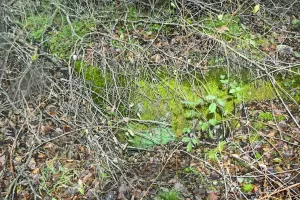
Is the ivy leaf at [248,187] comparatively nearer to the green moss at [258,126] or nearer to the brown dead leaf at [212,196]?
the brown dead leaf at [212,196]

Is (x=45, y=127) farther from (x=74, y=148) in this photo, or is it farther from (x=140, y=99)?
(x=140, y=99)

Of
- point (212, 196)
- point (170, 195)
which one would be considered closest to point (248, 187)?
point (212, 196)

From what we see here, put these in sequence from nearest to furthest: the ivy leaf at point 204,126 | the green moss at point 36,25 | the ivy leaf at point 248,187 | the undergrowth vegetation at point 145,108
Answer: the ivy leaf at point 248,187, the undergrowth vegetation at point 145,108, the ivy leaf at point 204,126, the green moss at point 36,25

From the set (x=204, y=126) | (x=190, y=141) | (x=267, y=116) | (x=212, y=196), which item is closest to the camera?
(x=212, y=196)

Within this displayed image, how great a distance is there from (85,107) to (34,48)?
1101 millimetres

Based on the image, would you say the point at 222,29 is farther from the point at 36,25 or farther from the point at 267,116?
the point at 36,25

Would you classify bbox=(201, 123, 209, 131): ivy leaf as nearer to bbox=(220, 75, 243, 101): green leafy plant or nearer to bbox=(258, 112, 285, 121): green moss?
bbox=(220, 75, 243, 101): green leafy plant

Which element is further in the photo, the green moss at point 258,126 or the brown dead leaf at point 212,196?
the green moss at point 258,126

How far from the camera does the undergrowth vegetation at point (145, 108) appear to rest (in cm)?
389

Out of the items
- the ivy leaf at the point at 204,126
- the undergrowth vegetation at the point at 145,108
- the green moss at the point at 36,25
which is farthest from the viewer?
Answer: the green moss at the point at 36,25

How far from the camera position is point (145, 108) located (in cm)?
444

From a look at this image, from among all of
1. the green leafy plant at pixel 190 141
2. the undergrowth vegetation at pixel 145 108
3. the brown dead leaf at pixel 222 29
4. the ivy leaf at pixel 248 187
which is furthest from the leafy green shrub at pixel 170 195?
the brown dead leaf at pixel 222 29

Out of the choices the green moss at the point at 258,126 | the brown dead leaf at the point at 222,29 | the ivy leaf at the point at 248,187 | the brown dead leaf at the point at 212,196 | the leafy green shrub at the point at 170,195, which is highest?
the brown dead leaf at the point at 222,29

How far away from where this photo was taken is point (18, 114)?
14.9 ft
